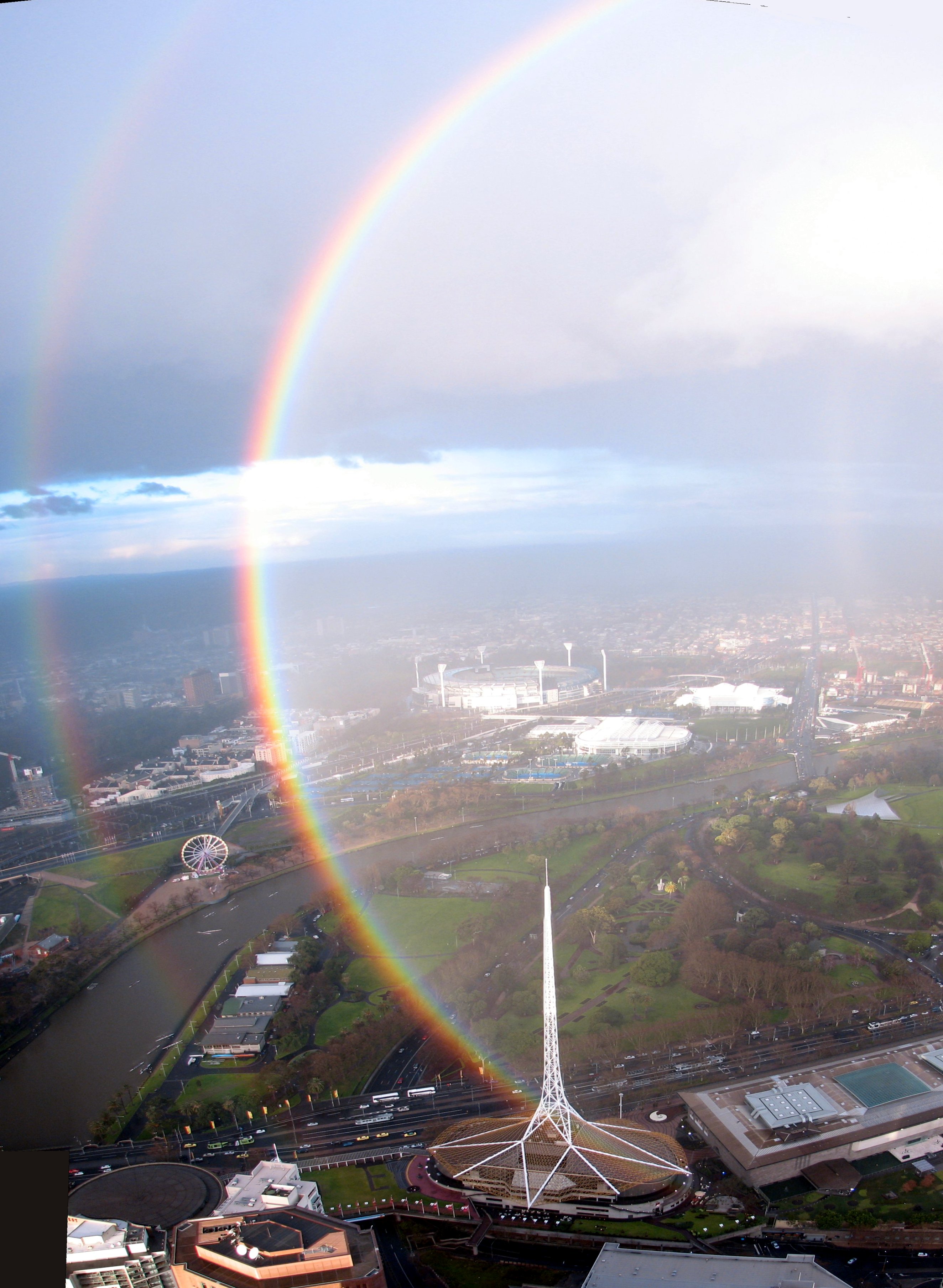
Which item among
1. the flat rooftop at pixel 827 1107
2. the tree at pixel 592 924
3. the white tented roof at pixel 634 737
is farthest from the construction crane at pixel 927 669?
the flat rooftop at pixel 827 1107

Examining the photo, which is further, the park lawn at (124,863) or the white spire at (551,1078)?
the park lawn at (124,863)

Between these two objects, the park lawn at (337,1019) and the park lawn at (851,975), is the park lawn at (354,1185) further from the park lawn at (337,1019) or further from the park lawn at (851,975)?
the park lawn at (851,975)

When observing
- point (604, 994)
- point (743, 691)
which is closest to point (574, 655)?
point (743, 691)

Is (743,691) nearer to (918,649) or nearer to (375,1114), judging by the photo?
(918,649)

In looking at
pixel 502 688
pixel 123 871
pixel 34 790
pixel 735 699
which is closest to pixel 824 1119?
pixel 123 871

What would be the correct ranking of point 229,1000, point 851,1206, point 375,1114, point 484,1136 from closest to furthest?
point 851,1206, point 484,1136, point 375,1114, point 229,1000

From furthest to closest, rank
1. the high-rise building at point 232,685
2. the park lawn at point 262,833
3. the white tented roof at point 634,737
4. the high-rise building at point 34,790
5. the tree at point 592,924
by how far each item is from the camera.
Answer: the high-rise building at point 232,685, the white tented roof at point 634,737, the high-rise building at point 34,790, the park lawn at point 262,833, the tree at point 592,924

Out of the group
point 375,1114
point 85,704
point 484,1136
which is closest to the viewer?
point 484,1136
